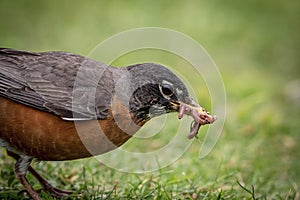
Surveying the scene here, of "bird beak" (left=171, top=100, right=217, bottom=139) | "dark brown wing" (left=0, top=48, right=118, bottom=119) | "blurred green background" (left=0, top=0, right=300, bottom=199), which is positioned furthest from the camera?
"blurred green background" (left=0, top=0, right=300, bottom=199)

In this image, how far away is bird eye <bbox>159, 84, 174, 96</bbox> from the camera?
4781 millimetres

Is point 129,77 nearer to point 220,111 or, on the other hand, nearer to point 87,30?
point 220,111

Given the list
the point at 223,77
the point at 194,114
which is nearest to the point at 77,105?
the point at 194,114

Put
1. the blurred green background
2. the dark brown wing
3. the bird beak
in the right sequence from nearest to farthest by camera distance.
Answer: the bird beak < the dark brown wing < the blurred green background

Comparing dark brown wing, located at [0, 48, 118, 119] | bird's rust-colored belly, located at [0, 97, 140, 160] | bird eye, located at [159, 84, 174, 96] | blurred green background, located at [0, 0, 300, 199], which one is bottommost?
bird's rust-colored belly, located at [0, 97, 140, 160]

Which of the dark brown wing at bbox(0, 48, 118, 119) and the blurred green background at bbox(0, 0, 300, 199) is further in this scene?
the blurred green background at bbox(0, 0, 300, 199)

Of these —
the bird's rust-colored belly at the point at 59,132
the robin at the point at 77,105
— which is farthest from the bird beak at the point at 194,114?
the bird's rust-colored belly at the point at 59,132

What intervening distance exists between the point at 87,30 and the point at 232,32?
2.83m

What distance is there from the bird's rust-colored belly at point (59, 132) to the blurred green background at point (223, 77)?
55 centimetres

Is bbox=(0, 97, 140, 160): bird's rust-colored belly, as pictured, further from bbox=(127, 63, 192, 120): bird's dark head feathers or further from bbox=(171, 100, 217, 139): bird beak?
bbox=(171, 100, 217, 139): bird beak

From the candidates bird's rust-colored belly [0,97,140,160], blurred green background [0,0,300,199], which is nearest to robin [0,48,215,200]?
bird's rust-colored belly [0,97,140,160]

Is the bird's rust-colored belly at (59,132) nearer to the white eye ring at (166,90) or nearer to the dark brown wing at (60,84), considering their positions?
the dark brown wing at (60,84)

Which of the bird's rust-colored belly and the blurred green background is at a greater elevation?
the blurred green background

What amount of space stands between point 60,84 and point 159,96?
86cm
